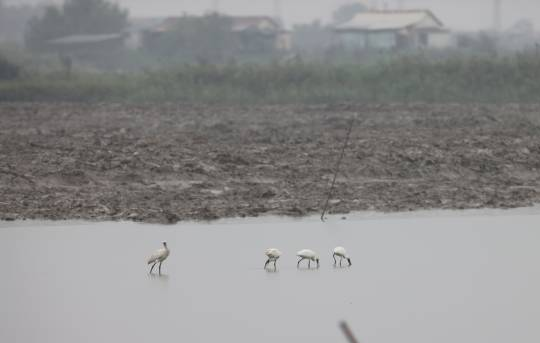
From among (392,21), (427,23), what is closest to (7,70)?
(392,21)

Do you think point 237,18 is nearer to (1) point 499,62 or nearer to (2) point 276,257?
(1) point 499,62

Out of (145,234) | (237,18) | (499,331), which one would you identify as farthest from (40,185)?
(237,18)

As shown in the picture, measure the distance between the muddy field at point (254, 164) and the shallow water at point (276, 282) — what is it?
75 centimetres

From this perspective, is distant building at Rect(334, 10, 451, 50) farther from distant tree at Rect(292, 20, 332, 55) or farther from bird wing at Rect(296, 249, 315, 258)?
bird wing at Rect(296, 249, 315, 258)

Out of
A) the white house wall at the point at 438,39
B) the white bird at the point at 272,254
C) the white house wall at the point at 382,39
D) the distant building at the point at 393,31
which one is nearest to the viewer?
the white bird at the point at 272,254

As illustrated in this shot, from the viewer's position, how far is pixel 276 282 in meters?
11.0

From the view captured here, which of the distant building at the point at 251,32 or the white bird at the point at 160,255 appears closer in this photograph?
the white bird at the point at 160,255

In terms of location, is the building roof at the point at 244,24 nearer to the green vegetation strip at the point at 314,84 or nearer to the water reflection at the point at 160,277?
the green vegetation strip at the point at 314,84

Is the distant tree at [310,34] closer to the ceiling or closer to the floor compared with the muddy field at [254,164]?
closer to the floor

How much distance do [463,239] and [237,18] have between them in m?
43.2

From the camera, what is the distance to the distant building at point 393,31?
169 feet

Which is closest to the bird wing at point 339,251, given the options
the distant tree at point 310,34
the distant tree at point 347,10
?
the distant tree at point 310,34

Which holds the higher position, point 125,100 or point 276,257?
point 276,257

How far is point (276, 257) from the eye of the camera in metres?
11.3
